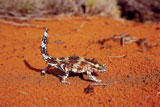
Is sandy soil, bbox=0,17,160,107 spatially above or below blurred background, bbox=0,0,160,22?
below

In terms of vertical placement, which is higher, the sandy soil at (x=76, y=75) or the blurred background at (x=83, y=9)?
the blurred background at (x=83, y=9)

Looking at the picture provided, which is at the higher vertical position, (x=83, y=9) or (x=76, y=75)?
(x=83, y=9)

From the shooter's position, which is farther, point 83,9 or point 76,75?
point 83,9

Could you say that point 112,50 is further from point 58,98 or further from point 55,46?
point 58,98

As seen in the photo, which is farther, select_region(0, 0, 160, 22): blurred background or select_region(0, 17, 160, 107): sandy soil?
select_region(0, 0, 160, 22): blurred background
